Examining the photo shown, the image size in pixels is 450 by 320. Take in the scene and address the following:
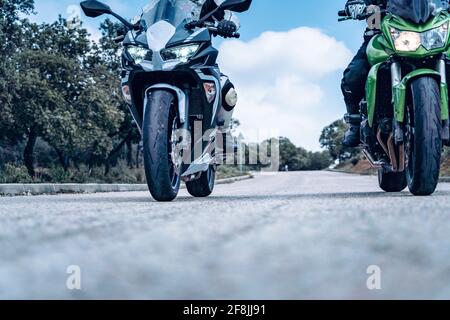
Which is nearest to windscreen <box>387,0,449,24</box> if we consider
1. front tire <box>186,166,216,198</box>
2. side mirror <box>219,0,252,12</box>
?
side mirror <box>219,0,252,12</box>

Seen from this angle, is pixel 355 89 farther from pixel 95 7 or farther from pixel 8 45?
pixel 8 45

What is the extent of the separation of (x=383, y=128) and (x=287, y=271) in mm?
3749

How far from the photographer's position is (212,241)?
117cm

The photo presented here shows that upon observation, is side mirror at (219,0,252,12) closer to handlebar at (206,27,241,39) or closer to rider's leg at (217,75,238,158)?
handlebar at (206,27,241,39)

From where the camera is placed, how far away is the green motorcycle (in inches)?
140

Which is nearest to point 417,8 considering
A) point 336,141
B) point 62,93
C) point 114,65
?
point 62,93

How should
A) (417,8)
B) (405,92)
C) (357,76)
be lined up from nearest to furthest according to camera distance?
(405,92), (417,8), (357,76)

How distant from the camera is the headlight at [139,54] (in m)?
4.15

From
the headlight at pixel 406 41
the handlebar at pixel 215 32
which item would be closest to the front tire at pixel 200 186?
the handlebar at pixel 215 32

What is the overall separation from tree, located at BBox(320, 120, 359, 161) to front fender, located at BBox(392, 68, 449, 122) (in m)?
62.7

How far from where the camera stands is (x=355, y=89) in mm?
4828

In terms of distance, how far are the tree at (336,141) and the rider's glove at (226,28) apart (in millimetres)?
62242

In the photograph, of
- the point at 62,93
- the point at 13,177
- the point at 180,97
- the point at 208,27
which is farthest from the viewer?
the point at 62,93

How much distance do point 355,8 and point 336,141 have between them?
6841 centimetres
